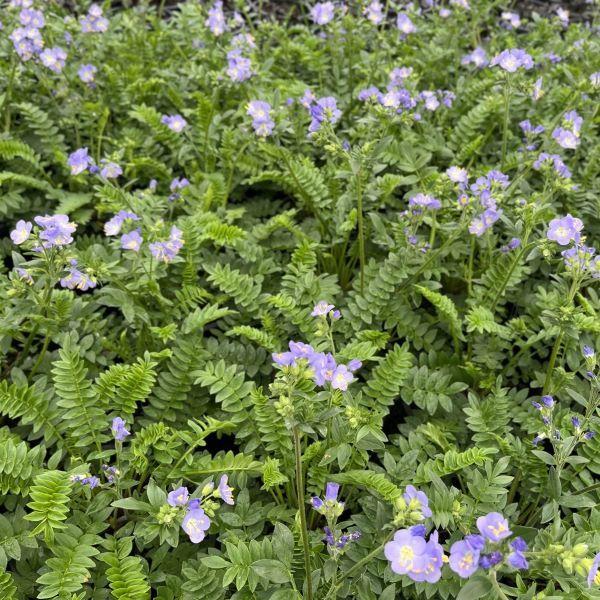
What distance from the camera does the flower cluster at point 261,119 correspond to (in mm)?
2984

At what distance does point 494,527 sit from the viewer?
143 centimetres

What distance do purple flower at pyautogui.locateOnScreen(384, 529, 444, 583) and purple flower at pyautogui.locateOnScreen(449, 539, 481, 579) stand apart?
0.04 meters

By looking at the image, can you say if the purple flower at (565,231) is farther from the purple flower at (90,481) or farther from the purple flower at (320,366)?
the purple flower at (90,481)

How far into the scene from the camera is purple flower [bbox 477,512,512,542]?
1.40 metres

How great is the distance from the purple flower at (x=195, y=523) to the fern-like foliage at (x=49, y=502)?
1.21ft

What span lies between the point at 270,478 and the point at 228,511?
10.1 inches

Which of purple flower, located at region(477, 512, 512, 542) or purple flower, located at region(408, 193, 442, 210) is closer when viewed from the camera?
purple flower, located at region(477, 512, 512, 542)

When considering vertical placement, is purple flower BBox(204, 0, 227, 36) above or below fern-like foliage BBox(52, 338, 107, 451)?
above

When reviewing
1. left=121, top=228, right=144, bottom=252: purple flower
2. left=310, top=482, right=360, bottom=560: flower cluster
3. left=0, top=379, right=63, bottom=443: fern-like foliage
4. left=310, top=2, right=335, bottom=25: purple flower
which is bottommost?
left=0, top=379, right=63, bottom=443: fern-like foliage

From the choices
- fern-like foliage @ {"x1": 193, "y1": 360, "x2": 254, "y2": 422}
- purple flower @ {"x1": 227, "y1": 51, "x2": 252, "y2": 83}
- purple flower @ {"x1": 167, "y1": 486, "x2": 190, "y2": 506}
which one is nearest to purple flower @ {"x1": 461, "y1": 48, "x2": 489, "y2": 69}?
purple flower @ {"x1": 227, "y1": 51, "x2": 252, "y2": 83}

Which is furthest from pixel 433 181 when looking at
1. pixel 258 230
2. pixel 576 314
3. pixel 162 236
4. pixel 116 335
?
pixel 116 335

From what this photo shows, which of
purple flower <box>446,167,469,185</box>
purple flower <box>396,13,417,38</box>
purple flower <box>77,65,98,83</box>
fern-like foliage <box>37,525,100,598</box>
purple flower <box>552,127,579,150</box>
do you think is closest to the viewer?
fern-like foliage <box>37,525,100,598</box>

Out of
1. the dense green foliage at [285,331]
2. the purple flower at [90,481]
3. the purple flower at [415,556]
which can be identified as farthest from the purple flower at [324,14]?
the purple flower at [415,556]

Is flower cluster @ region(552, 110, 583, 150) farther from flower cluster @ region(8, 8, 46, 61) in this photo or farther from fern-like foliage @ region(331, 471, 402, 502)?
flower cluster @ region(8, 8, 46, 61)
